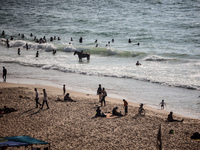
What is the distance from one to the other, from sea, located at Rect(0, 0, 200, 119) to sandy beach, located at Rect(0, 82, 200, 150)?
8.28 ft

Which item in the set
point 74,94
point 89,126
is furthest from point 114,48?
point 89,126

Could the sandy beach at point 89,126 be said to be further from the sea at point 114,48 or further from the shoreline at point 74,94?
the sea at point 114,48

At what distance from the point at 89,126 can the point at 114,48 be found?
80.5ft

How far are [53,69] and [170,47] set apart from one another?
17.4 meters

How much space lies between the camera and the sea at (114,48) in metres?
19.9

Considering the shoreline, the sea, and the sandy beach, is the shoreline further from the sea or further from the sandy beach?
the sea

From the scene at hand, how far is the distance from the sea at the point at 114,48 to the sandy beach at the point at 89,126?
8.28 ft

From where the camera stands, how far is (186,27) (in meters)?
44.0

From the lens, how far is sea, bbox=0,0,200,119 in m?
19.9

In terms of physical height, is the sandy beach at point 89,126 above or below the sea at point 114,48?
below

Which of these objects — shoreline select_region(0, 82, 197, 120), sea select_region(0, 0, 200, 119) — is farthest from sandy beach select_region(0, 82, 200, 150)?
sea select_region(0, 0, 200, 119)

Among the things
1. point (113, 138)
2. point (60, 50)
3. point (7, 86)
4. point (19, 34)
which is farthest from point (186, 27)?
point (113, 138)

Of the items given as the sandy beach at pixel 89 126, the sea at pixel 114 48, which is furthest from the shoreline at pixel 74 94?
the sea at pixel 114 48

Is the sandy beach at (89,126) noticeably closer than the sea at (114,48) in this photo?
Yes
